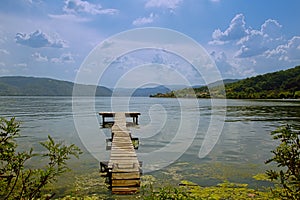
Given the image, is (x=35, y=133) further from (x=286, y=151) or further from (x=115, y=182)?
(x=286, y=151)

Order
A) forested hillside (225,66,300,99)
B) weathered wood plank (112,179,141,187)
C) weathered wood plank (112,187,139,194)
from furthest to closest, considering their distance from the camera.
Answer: forested hillside (225,66,300,99), weathered wood plank (112,179,141,187), weathered wood plank (112,187,139,194)

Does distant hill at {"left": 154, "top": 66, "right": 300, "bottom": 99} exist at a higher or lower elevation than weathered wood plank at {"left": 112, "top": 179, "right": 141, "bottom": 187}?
higher

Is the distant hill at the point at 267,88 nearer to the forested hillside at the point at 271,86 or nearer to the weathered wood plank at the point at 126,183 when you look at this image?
the forested hillside at the point at 271,86

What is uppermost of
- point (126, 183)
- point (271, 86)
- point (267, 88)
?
point (271, 86)

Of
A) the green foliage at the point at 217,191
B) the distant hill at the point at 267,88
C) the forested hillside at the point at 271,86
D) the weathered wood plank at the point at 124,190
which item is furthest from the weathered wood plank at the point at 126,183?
the forested hillside at the point at 271,86

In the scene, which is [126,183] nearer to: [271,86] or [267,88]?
[267,88]

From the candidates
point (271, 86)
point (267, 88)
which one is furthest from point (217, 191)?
point (271, 86)

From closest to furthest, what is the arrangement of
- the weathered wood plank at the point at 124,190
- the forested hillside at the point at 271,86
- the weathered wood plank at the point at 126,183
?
the weathered wood plank at the point at 124,190, the weathered wood plank at the point at 126,183, the forested hillside at the point at 271,86

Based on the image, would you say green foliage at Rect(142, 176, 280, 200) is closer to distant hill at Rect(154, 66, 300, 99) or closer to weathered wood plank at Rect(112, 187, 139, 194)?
weathered wood plank at Rect(112, 187, 139, 194)

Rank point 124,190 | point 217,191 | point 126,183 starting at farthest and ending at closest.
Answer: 1. point 217,191
2. point 126,183
3. point 124,190

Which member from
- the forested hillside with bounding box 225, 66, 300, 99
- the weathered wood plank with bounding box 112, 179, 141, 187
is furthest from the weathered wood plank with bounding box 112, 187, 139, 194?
the forested hillside with bounding box 225, 66, 300, 99

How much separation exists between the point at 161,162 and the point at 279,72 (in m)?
153

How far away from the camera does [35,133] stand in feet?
74.4

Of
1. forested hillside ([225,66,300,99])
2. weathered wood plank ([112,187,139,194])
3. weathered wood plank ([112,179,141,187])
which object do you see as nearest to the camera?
weathered wood plank ([112,187,139,194])
